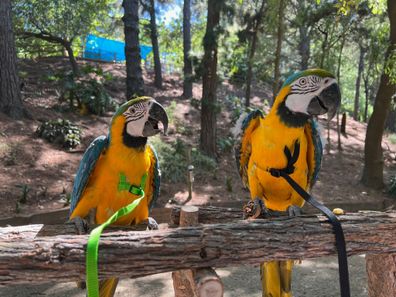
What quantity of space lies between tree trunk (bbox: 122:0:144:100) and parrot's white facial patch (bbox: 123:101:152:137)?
5976 mm

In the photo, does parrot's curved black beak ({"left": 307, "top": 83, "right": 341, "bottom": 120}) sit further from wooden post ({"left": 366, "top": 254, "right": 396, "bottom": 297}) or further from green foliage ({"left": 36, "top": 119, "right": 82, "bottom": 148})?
green foliage ({"left": 36, "top": 119, "right": 82, "bottom": 148})

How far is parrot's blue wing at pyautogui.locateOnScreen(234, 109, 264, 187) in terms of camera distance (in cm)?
248

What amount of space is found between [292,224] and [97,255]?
2.64 ft

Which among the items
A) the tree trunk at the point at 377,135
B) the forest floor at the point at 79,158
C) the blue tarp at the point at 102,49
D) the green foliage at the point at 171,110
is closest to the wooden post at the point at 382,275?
the forest floor at the point at 79,158

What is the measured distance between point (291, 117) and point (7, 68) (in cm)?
708

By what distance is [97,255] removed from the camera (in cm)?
138

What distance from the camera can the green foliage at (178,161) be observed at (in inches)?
306

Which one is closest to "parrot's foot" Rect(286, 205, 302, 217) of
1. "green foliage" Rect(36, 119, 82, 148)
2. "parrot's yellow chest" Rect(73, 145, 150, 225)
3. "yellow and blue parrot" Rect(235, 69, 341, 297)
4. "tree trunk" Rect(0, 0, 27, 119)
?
"yellow and blue parrot" Rect(235, 69, 341, 297)

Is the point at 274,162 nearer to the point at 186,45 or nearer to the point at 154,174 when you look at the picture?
the point at 154,174

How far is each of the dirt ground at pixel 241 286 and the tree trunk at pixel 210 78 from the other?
431 cm

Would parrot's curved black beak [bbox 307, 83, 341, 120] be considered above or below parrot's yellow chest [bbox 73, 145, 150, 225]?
above

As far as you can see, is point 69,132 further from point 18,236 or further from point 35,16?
point 18,236

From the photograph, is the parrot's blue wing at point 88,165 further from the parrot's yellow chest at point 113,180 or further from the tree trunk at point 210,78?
the tree trunk at point 210,78

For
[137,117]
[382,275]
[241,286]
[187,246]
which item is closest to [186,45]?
[241,286]
